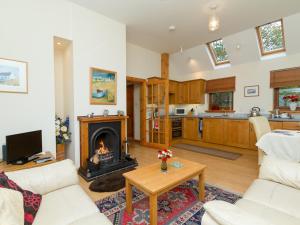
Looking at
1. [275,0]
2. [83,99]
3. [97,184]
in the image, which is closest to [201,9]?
[275,0]

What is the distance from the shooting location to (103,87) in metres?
3.32

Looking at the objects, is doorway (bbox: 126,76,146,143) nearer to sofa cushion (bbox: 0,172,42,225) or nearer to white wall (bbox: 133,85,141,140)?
white wall (bbox: 133,85,141,140)

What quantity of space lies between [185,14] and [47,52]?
2656 mm

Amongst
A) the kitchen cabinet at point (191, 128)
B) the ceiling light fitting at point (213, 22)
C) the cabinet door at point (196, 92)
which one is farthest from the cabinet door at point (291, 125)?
the ceiling light fitting at point (213, 22)

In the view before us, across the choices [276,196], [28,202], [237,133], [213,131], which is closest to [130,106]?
[213,131]

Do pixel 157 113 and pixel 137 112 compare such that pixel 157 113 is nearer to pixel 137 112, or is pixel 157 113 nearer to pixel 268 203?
pixel 137 112

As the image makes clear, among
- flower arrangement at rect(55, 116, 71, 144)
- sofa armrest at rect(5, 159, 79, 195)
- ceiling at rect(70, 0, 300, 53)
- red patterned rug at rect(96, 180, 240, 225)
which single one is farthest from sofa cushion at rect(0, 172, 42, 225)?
ceiling at rect(70, 0, 300, 53)

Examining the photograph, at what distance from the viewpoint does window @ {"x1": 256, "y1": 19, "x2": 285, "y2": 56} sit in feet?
12.8

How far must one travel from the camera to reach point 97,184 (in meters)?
2.49

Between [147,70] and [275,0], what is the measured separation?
3.28 metres

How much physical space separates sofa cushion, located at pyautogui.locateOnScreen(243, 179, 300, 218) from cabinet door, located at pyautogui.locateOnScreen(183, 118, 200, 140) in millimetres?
3716

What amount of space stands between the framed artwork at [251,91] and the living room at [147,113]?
0.02m

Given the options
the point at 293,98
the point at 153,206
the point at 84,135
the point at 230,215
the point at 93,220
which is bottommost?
the point at 153,206

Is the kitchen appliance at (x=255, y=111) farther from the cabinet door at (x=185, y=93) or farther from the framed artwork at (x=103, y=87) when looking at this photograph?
the framed artwork at (x=103, y=87)
